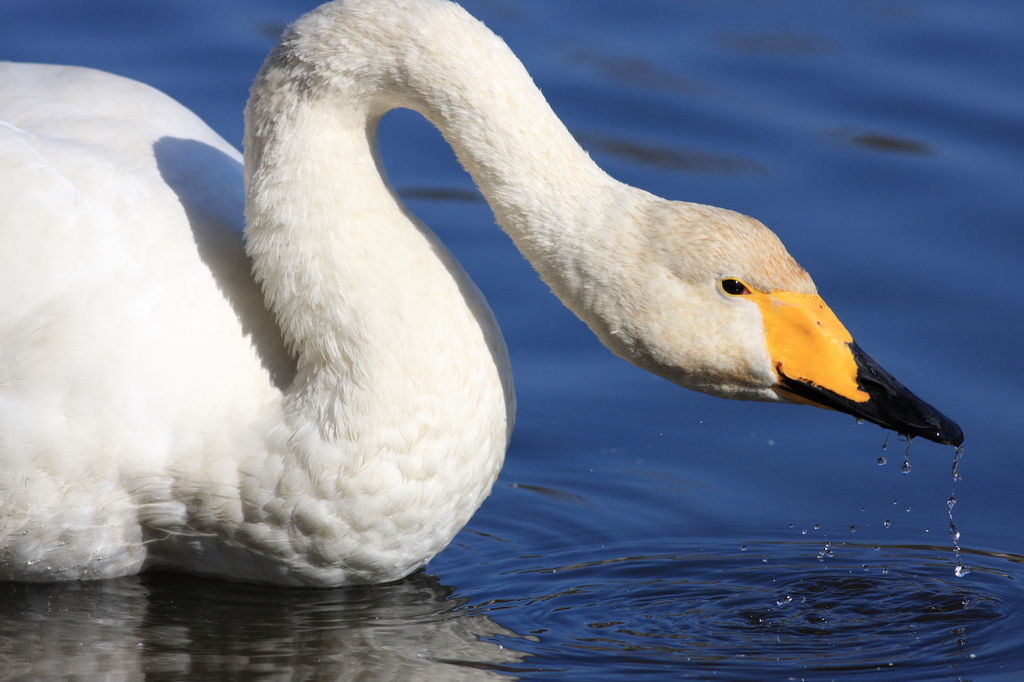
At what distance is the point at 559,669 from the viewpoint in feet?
13.9

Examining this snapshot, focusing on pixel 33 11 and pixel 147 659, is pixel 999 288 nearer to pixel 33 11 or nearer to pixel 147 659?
pixel 147 659

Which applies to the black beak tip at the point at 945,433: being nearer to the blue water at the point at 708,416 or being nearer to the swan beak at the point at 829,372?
the swan beak at the point at 829,372

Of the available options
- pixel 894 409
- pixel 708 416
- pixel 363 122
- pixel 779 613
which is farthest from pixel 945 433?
pixel 363 122

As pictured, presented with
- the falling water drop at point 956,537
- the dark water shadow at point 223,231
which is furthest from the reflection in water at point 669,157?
the dark water shadow at point 223,231

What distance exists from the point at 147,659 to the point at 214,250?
1279 millimetres

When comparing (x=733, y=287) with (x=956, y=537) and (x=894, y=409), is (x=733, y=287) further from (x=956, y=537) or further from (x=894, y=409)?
(x=956, y=537)

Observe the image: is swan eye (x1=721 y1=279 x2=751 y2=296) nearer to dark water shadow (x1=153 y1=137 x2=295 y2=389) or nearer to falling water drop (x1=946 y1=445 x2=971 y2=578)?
falling water drop (x1=946 y1=445 x2=971 y2=578)

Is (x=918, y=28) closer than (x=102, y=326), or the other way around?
(x=102, y=326)

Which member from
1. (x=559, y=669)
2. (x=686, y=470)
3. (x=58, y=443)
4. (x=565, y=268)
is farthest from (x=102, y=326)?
(x=686, y=470)

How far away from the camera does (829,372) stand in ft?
14.2

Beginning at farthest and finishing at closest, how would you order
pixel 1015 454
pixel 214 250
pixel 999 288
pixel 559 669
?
pixel 999 288 < pixel 1015 454 < pixel 214 250 < pixel 559 669

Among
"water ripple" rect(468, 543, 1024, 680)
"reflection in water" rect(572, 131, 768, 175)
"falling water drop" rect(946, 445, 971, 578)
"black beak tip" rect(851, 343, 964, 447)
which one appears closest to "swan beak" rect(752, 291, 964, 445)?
"black beak tip" rect(851, 343, 964, 447)

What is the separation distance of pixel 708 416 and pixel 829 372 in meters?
1.86

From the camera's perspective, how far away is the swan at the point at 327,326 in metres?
4.30
